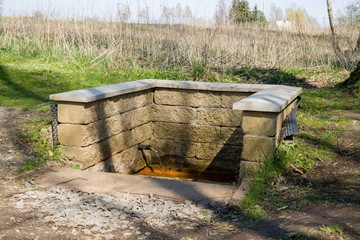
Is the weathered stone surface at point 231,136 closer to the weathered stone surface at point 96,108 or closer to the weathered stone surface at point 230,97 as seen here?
the weathered stone surface at point 230,97

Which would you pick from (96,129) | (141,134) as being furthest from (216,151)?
(96,129)

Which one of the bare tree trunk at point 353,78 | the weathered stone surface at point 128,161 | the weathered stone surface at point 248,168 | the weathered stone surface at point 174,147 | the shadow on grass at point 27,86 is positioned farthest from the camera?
the bare tree trunk at point 353,78

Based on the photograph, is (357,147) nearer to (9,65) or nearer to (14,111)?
(14,111)

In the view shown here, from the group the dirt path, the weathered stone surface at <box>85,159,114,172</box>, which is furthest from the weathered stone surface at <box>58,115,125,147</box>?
the dirt path

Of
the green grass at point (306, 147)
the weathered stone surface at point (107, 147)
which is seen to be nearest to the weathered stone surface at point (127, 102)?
the weathered stone surface at point (107, 147)

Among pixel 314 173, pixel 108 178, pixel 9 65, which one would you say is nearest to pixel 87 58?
pixel 9 65

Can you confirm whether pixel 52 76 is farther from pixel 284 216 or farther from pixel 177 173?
pixel 284 216

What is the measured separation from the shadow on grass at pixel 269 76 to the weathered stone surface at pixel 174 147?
2.82 metres

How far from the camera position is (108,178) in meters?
4.80

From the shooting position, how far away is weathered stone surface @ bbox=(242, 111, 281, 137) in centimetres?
465

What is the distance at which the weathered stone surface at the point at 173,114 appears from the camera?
21.9 ft

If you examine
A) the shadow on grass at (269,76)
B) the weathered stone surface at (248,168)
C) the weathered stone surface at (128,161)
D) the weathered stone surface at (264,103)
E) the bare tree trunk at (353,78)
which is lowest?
the weathered stone surface at (128,161)

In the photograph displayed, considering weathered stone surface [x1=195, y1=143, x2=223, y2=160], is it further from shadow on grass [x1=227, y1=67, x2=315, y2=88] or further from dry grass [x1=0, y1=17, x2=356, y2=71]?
dry grass [x1=0, y1=17, x2=356, y2=71]

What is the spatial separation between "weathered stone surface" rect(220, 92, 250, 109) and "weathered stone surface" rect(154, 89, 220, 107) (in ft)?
0.22
